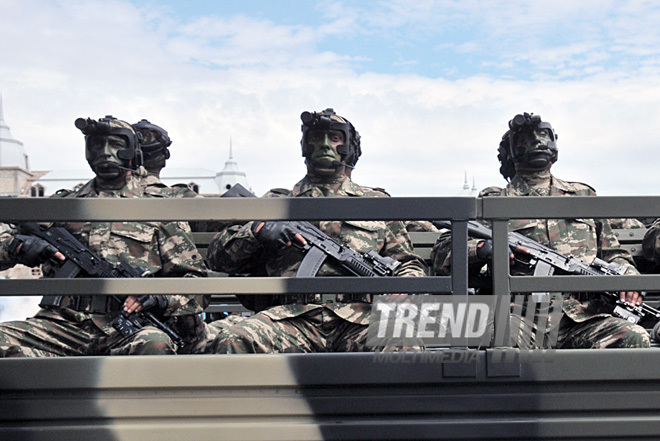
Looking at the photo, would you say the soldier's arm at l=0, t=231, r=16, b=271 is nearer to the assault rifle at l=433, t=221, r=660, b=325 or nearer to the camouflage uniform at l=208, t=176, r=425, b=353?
the camouflage uniform at l=208, t=176, r=425, b=353

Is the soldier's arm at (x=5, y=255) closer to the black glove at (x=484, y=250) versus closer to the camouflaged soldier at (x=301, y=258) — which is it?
the camouflaged soldier at (x=301, y=258)

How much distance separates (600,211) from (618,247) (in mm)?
1563

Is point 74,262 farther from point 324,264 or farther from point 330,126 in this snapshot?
point 330,126

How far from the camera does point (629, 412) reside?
6.66 feet

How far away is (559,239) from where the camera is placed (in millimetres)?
3598

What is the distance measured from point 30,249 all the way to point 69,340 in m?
0.45

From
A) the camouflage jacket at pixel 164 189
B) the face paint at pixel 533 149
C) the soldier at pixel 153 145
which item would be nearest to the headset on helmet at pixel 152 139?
the soldier at pixel 153 145

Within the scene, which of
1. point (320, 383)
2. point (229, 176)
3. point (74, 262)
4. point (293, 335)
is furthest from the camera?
point (229, 176)

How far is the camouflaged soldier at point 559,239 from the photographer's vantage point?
117 inches

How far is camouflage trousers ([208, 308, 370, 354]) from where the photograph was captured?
2.63m

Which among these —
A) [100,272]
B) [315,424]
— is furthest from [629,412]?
[100,272]

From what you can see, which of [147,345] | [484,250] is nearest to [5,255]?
[147,345]

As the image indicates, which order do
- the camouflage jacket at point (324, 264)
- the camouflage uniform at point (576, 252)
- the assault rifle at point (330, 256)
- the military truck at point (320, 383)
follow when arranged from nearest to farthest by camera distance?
the military truck at point (320, 383) < the camouflage uniform at point (576, 252) < the camouflage jacket at point (324, 264) < the assault rifle at point (330, 256)

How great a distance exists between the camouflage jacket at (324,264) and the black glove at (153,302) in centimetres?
32
